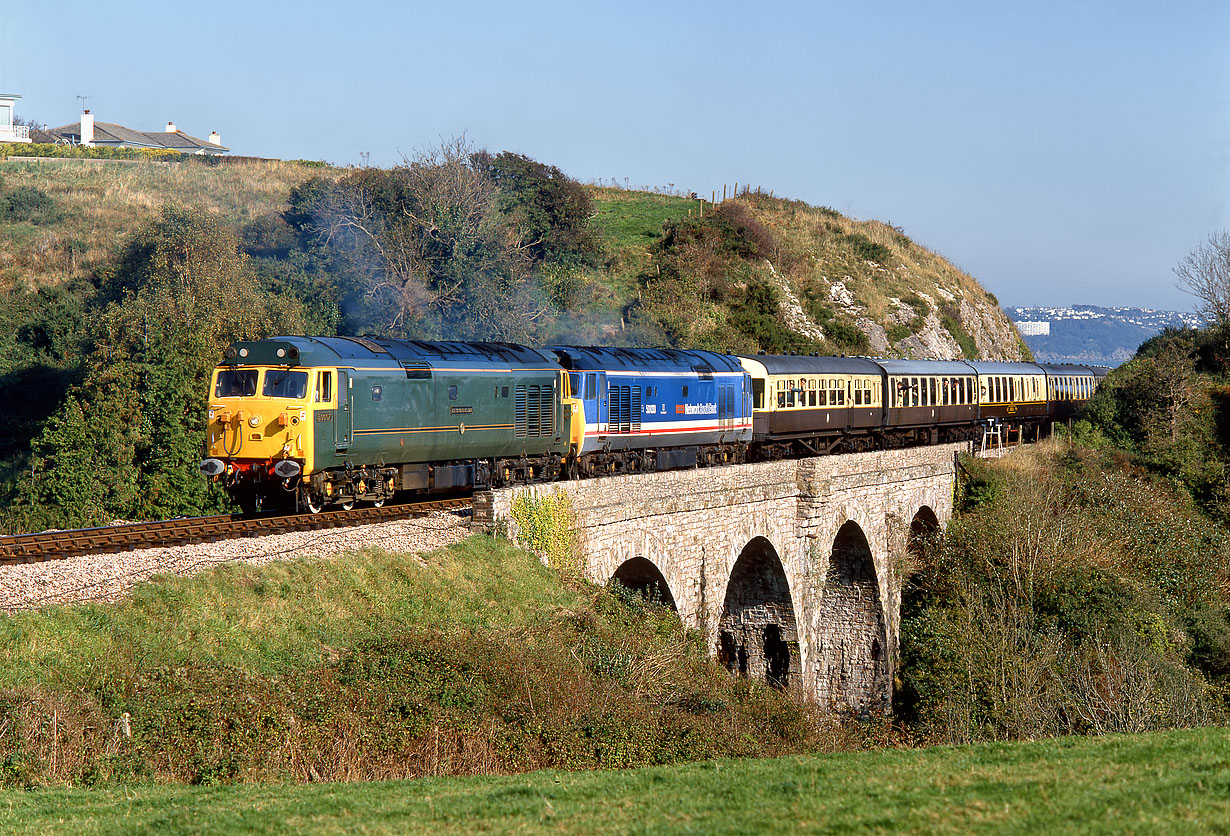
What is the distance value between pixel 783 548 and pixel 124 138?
84.7 metres

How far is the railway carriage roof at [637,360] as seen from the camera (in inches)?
982

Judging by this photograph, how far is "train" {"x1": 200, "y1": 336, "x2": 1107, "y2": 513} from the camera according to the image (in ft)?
59.7

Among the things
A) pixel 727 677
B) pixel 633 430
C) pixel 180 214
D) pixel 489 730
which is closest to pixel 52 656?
pixel 489 730

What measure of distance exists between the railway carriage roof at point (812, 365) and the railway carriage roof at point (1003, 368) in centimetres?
945

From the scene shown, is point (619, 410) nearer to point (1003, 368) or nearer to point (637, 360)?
point (637, 360)

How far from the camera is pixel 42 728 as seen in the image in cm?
1067

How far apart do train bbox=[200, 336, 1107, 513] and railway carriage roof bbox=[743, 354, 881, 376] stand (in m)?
0.07

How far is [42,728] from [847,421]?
28460 millimetres

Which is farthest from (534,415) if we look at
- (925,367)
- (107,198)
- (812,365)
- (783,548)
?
(107,198)

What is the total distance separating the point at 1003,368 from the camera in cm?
4712

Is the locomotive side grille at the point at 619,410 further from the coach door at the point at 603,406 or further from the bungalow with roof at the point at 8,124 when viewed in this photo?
the bungalow with roof at the point at 8,124

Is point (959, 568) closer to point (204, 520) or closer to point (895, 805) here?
point (204, 520)

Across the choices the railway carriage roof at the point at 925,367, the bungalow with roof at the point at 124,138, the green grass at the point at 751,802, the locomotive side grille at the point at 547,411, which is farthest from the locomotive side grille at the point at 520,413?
the bungalow with roof at the point at 124,138

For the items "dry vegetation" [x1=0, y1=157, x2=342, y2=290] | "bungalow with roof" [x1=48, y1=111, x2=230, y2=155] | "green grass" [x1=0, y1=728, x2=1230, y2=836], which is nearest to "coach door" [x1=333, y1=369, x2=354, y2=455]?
"green grass" [x1=0, y1=728, x2=1230, y2=836]
